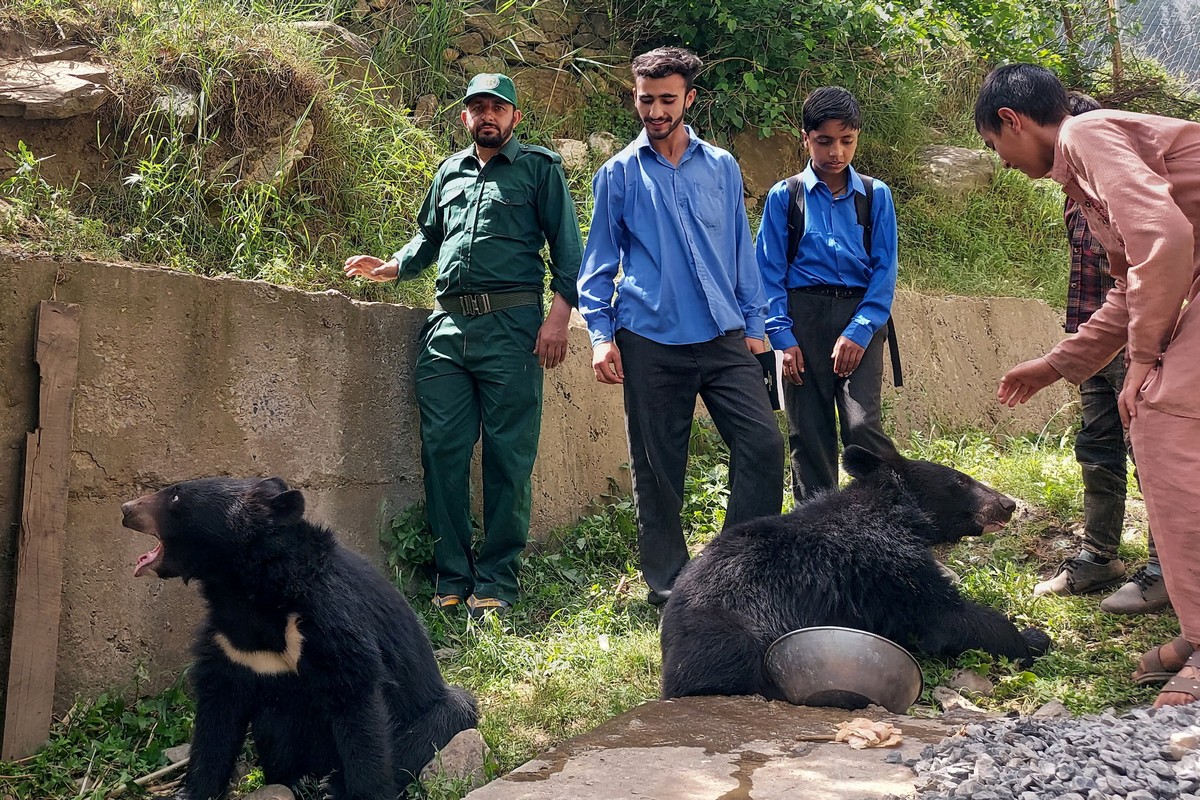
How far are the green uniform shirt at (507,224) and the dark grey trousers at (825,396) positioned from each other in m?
1.07

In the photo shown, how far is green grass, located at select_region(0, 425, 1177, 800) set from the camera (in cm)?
378

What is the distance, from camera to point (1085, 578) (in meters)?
4.64

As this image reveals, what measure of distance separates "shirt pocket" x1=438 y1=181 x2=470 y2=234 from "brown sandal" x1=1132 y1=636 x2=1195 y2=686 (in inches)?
130

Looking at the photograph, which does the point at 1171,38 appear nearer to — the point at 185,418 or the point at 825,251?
the point at 825,251

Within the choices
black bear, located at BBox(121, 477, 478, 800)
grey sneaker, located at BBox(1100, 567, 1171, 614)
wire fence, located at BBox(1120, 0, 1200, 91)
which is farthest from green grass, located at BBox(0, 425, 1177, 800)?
wire fence, located at BBox(1120, 0, 1200, 91)

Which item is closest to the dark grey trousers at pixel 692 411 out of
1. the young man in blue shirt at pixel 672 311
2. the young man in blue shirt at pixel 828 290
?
the young man in blue shirt at pixel 672 311

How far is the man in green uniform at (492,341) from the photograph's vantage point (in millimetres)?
4934

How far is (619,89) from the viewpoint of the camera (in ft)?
29.0

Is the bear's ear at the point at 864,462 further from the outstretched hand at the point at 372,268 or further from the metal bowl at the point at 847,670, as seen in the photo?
the outstretched hand at the point at 372,268

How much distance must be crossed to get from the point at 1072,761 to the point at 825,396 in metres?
2.42

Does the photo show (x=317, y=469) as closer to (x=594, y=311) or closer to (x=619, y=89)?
(x=594, y=311)

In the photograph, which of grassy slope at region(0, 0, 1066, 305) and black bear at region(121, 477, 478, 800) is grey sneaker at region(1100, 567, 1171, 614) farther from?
grassy slope at region(0, 0, 1066, 305)

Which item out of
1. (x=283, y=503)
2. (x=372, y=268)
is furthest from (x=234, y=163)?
(x=283, y=503)

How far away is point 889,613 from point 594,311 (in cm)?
168
